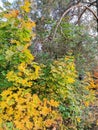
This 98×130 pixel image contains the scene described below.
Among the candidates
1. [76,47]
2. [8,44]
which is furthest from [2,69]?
[76,47]

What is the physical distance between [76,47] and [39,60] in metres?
1.01

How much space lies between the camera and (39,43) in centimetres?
535

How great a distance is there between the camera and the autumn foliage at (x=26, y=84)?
3.61 meters

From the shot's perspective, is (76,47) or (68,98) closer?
(68,98)

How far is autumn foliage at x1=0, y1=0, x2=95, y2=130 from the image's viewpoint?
11.8 feet

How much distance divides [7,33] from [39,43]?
1.64 meters

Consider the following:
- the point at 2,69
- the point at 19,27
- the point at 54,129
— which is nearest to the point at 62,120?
the point at 54,129

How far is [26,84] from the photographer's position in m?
3.63

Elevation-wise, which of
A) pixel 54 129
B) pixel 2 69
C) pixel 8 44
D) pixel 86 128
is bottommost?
pixel 86 128

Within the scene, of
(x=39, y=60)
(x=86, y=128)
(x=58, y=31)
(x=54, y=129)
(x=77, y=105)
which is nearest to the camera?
(x=54, y=129)

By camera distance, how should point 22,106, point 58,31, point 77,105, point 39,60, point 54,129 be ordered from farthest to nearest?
point 58,31, point 39,60, point 77,105, point 54,129, point 22,106

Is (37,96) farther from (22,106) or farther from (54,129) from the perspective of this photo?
(54,129)

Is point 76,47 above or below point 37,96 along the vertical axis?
above

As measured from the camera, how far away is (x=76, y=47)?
18.1 feet
